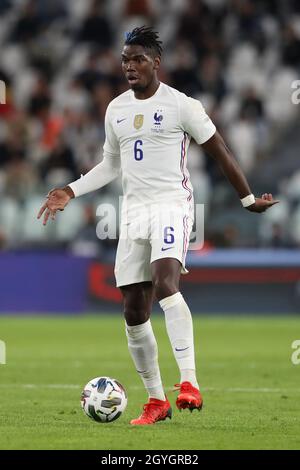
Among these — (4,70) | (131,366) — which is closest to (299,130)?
(4,70)

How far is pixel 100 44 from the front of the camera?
2300 centimetres

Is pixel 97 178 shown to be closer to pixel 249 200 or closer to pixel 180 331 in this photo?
pixel 249 200

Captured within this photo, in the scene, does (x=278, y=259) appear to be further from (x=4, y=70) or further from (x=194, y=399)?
(x=194, y=399)

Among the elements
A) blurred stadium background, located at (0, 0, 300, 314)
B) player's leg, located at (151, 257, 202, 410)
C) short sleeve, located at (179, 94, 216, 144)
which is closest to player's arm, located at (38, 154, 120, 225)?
short sleeve, located at (179, 94, 216, 144)

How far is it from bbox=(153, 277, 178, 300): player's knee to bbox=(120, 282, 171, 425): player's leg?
35 centimetres

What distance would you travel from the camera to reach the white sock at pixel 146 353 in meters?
7.73

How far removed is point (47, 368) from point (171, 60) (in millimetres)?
11064

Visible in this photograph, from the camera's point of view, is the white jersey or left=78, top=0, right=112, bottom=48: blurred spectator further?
left=78, top=0, right=112, bottom=48: blurred spectator

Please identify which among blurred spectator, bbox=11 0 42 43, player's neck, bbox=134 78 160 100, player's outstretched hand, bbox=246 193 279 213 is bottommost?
player's outstretched hand, bbox=246 193 279 213

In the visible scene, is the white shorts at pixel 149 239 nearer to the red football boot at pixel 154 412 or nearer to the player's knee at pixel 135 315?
the player's knee at pixel 135 315

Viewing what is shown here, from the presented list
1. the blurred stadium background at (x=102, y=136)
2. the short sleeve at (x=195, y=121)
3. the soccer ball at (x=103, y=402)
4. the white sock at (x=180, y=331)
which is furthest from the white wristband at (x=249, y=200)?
the blurred stadium background at (x=102, y=136)

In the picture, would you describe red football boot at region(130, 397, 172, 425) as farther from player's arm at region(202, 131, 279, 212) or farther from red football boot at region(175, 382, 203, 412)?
player's arm at region(202, 131, 279, 212)

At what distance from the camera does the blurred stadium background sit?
18703 millimetres
